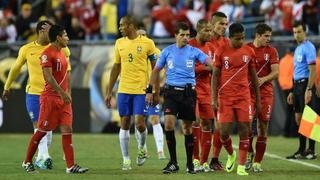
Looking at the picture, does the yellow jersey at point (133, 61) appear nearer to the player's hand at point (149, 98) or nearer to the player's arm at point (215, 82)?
the player's hand at point (149, 98)

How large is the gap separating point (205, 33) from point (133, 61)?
1296mm

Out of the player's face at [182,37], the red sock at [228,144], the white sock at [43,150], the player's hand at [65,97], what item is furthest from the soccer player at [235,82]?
the white sock at [43,150]

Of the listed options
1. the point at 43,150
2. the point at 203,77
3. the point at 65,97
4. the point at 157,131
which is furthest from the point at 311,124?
the point at 43,150

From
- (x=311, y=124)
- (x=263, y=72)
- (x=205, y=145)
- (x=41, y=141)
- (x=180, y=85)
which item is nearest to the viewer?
(x=180, y=85)

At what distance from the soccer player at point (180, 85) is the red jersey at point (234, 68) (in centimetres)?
42

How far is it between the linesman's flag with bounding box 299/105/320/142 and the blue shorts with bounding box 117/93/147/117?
8.73ft

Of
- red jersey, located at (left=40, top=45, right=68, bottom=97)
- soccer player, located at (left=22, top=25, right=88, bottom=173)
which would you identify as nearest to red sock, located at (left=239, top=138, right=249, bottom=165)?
soccer player, located at (left=22, top=25, right=88, bottom=173)

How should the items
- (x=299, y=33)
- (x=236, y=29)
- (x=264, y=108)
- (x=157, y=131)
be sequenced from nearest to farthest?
(x=236, y=29)
(x=264, y=108)
(x=299, y=33)
(x=157, y=131)

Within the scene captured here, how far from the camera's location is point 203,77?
15.2 meters

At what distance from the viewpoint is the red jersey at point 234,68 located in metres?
13.8

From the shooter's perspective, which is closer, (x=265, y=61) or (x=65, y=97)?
(x=65, y=97)

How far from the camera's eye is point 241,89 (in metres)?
13.8

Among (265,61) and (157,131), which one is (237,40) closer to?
(265,61)

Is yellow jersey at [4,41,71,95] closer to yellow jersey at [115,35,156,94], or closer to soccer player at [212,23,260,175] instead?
yellow jersey at [115,35,156,94]
